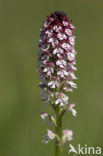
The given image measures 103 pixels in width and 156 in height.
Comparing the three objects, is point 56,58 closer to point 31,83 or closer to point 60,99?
point 60,99

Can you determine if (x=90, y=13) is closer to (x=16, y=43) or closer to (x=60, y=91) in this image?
(x=16, y=43)

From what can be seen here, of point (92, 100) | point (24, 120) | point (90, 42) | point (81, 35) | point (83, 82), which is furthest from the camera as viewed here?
point (81, 35)

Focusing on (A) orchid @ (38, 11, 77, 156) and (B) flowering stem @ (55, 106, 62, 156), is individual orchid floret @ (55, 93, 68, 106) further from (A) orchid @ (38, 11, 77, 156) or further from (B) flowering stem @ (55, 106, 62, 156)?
(B) flowering stem @ (55, 106, 62, 156)

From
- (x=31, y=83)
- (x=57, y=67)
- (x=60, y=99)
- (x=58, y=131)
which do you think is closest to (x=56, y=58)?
(x=57, y=67)

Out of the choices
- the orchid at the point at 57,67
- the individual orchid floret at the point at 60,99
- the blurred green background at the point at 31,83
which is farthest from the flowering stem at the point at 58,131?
the blurred green background at the point at 31,83

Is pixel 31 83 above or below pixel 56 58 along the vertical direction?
above

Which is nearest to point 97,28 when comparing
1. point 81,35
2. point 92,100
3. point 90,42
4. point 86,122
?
point 81,35

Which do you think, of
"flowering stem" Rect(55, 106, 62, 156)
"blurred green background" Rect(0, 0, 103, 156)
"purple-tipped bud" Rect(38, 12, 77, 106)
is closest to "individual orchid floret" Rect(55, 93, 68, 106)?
"purple-tipped bud" Rect(38, 12, 77, 106)
